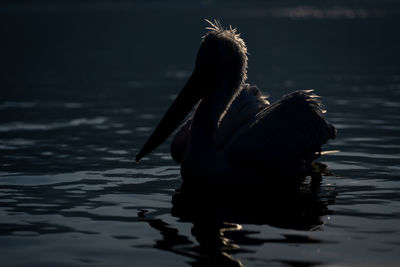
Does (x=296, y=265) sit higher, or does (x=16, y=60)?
(x=16, y=60)

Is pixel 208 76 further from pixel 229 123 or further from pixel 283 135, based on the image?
pixel 283 135

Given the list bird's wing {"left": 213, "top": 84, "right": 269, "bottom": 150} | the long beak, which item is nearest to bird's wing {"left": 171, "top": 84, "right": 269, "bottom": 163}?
bird's wing {"left": 213, "top": 84, "right": 269, "bottom": 150}

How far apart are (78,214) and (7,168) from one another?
2185 millimetres

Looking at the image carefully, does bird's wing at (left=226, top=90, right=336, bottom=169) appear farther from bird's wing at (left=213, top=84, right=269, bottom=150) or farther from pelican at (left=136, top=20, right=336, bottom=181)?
bird's wing at (left=213, top=84, right=269, bottom=150)

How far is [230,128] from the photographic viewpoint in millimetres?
7332

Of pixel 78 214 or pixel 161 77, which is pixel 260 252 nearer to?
pixel 78 214

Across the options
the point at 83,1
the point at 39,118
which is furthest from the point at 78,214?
the point at 83,1

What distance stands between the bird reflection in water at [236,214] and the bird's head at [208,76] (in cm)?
58

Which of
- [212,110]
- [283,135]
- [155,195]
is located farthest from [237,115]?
[155,195]

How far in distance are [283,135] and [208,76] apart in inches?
37.7

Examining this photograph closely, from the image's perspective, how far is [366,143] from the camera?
933cm

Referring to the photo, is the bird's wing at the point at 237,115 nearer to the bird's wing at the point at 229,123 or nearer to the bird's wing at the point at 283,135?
the bird's wing at the point at 229,123

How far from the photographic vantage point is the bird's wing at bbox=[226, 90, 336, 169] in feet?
21.8

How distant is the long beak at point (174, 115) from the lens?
22.9 ft
